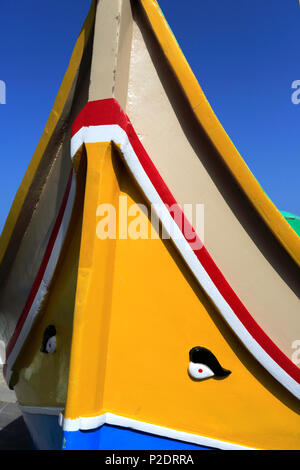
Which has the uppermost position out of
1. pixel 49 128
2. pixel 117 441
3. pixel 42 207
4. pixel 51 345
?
pixel 49 128

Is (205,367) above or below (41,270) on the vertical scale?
below

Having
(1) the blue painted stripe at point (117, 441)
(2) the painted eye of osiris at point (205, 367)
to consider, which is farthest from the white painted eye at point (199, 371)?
(1) the blue painted stripe at point (117, 441)

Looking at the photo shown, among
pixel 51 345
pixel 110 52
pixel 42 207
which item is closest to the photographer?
pixel 110 52

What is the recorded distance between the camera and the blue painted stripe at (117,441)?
1377 mm

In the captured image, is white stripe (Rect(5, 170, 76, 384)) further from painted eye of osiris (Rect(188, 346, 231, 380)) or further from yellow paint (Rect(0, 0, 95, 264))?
painted eye of osiris (Rect(188, 346, 231, 380))

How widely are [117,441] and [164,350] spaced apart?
0.46 meters

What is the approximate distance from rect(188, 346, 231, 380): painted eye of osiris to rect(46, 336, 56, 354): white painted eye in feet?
2.44

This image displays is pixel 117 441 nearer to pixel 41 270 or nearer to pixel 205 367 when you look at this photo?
pixel 205 367

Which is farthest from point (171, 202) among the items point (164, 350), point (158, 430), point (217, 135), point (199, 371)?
point (158, 430)

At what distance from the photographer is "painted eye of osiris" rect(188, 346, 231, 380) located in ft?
5.02

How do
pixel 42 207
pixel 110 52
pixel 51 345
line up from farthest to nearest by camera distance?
1. pixel 42 207
2. pixel 51 345
3. pixel 110 52

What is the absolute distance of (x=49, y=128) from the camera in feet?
6.08

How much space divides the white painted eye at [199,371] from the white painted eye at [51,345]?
0.75 meters
